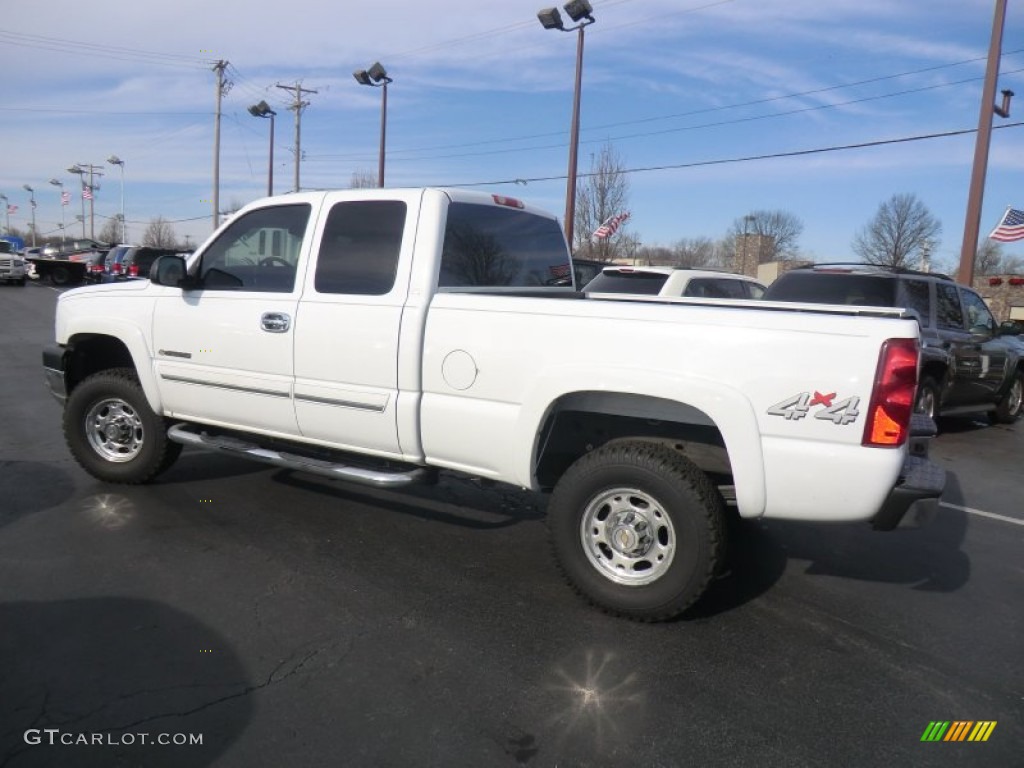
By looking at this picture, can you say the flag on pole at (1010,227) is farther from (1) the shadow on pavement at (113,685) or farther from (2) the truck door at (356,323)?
(1) the shadow on pavement at (113,685)

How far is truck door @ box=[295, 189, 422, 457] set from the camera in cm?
423

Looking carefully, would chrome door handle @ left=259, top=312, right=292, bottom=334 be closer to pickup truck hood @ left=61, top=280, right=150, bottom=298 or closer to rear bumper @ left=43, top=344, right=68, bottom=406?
pickup truck hood @ left=61, top=280, right=150, bottom=298

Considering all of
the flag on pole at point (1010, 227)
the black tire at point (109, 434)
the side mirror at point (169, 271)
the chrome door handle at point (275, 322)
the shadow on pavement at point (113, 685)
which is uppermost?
the flag on pole at point (1010, 227)

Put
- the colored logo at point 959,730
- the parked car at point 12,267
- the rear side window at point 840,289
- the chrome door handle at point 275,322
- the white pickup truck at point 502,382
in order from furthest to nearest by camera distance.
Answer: the parked car at point 12,267 → the rear side window at point 840,289 → the chrome door handle at point 275,322 → the white pickup truck at point 502,382 → the colored logo at point 959,730

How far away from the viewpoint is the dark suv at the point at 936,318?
8.04 m

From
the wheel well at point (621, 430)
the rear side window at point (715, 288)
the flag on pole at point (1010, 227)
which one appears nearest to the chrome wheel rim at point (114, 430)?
the wheel well at point (621, 430)

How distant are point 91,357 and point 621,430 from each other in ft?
13.4

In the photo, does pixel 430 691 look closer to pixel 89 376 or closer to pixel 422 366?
pixel 422 366

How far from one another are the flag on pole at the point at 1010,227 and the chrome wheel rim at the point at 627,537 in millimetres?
15880

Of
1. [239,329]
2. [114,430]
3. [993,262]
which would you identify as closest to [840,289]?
[239,329]

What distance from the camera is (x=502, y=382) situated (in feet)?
12.8

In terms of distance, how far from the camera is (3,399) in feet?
29.0

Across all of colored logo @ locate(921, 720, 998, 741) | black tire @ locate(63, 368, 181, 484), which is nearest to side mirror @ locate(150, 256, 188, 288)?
black tire @ locate(63, 368, 181, 484)

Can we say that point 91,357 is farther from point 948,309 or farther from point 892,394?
point 948,309
